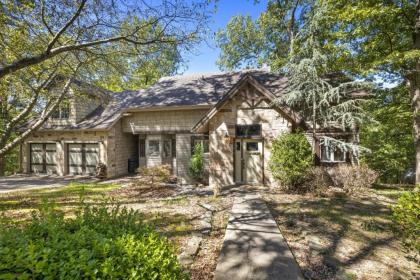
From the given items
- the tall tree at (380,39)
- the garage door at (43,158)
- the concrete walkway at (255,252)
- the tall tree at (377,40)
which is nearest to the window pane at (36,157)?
the garage door at (43,158)

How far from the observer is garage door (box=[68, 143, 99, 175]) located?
676 inches

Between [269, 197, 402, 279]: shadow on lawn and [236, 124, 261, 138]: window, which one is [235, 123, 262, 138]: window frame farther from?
[269, 197, 402, 279]: shadow on lawn

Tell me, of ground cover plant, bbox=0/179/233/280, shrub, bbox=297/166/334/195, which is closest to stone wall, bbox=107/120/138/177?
ground cover plant, bbox=0/179/233/280

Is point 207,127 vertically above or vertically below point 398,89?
below

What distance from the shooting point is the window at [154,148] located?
16.5 metres

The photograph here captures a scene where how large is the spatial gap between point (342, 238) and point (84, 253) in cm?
629

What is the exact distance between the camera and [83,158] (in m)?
17.4

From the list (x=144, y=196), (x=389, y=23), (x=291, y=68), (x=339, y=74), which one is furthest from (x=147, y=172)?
(x=389, y=23)

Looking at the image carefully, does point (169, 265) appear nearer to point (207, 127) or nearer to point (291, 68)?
point (207, 127)

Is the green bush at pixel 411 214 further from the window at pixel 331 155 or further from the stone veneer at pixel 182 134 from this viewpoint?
the window at pixel 331 155

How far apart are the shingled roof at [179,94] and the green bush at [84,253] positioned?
12230mm

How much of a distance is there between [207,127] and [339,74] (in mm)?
9149

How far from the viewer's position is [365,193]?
1088 cm

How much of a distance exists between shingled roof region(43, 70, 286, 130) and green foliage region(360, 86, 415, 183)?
7.40 meters
